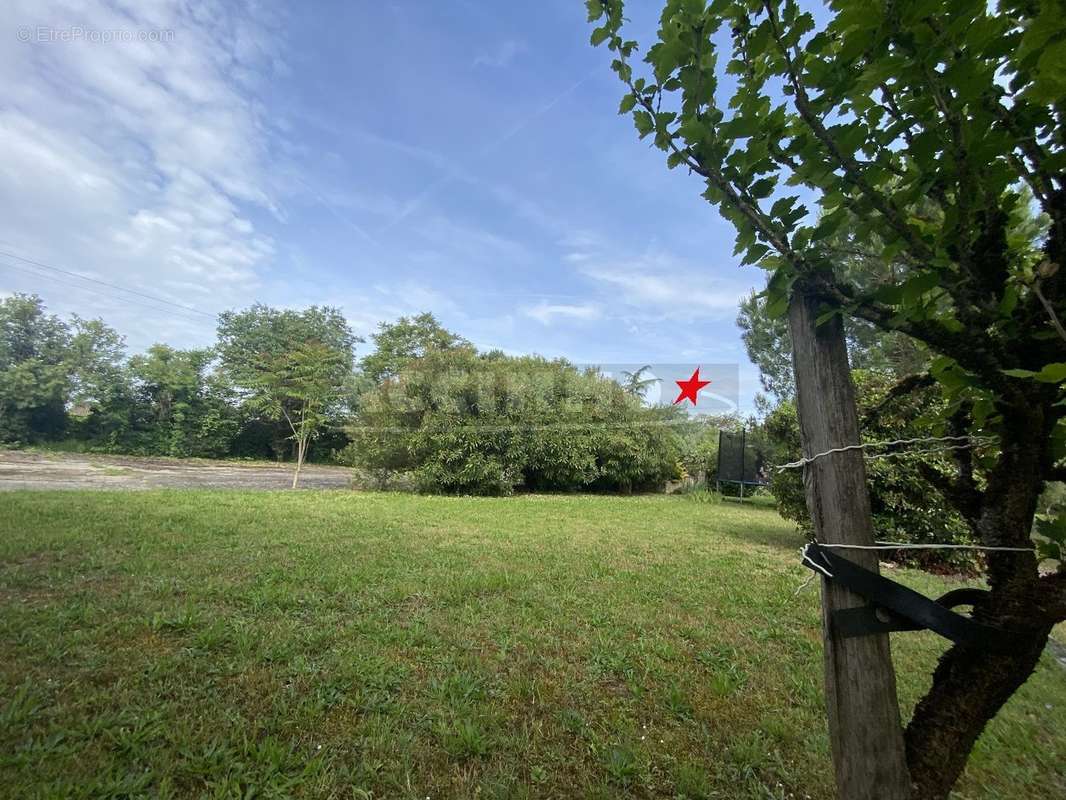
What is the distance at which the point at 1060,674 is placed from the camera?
7.73 ft

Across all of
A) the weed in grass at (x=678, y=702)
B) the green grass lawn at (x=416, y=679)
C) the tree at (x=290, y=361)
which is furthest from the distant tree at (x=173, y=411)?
the weed in grass at (x=678, y=702)

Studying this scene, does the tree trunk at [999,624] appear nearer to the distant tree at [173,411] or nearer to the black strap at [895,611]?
the black strap at [895,611]

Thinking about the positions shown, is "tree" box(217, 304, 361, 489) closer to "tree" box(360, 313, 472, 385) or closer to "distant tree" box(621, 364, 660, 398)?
"tree" box(360, 313, 472, 385)

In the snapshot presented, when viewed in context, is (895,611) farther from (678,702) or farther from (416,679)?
(416,679)

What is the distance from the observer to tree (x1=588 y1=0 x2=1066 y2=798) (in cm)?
64

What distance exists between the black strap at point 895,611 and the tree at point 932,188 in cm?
5

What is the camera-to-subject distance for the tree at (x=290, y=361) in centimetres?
1362

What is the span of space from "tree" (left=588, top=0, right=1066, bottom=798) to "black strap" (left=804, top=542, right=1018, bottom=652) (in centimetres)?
5

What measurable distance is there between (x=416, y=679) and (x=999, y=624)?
204 centimetres

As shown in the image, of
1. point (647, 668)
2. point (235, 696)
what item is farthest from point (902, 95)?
point (235, 696)

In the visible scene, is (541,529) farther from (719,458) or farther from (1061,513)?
(719,458)

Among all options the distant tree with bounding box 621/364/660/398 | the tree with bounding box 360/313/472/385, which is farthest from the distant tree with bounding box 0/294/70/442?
the distant tree with bounding box 621/364/660/398

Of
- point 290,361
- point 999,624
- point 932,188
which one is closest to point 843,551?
point 999,624

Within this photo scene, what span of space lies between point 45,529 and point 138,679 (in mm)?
3639
